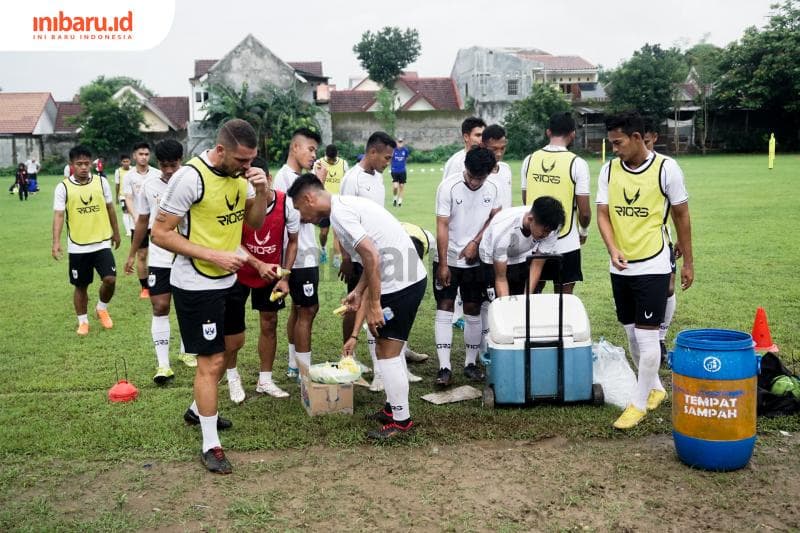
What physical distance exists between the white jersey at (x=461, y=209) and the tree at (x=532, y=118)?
132ft

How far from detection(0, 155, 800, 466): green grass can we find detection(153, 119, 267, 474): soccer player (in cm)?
56

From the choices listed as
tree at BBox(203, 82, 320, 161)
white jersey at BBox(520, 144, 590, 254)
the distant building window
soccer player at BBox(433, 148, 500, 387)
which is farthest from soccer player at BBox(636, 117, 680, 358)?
the distant building window

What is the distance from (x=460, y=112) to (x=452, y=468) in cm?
4708

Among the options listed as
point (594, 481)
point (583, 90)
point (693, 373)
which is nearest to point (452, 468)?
point (594, 481)

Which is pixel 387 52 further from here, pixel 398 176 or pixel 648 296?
pixel 648 296

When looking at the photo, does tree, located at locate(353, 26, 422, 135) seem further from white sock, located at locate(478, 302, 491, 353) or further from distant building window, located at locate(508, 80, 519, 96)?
white sock, located at locate(478, 302, 491, 353)

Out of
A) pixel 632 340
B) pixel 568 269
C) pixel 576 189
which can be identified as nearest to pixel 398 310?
pixel 632 340

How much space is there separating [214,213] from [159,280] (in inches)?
97.1

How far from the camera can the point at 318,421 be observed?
18.7ft

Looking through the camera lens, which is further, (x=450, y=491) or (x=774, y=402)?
(x=774, y=402)

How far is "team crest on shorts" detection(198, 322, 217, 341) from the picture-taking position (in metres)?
4.94

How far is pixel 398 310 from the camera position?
5223mm

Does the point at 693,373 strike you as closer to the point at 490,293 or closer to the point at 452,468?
the point at 452,468

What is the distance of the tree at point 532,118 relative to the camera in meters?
45.7
